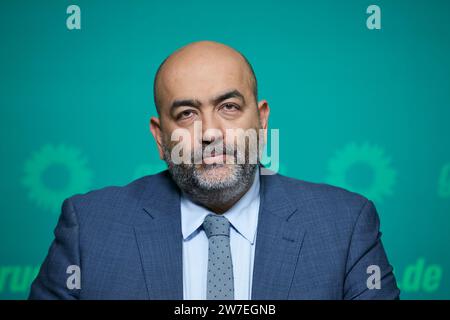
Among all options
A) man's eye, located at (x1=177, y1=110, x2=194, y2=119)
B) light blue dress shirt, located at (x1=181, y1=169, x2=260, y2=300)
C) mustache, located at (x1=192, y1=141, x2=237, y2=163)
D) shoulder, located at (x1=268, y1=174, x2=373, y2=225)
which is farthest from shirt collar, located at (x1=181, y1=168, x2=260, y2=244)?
man's eye, located at (x1=177, y1=110, x2=194, y2=119)

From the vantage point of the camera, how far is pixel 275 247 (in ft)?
7.63

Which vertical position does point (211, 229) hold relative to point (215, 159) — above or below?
below

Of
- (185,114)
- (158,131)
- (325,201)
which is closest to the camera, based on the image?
(185,114)

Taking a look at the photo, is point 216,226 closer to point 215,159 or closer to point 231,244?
point 231,244

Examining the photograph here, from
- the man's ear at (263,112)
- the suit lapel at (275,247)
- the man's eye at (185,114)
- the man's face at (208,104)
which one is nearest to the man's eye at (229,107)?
the man's face at (208,104)

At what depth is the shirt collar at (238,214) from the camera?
2.40 meters

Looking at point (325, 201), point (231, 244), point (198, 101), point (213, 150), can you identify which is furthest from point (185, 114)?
point (325, 201)

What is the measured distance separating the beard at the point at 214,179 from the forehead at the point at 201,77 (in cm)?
23

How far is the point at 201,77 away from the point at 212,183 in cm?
43

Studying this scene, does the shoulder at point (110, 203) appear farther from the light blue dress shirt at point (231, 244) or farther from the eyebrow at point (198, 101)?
the eyebrow at point (198, 101)

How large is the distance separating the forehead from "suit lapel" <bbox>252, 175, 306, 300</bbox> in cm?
50
